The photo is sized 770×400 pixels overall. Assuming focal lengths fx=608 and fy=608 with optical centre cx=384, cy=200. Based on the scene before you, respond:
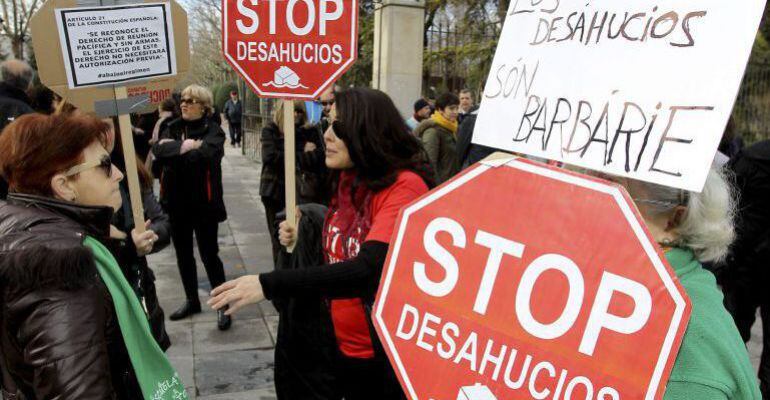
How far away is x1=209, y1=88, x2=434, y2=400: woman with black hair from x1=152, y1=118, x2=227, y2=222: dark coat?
8.02 ft

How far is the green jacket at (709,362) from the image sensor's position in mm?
1208

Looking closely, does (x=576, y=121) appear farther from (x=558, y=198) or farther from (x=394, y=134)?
(x=394, y=134)

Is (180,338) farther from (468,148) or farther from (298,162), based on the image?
(468,148)

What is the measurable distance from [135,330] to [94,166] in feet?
1.73

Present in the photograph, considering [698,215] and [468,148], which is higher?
[698,215]

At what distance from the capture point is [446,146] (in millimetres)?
6285

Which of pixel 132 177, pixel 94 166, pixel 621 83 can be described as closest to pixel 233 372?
pixel 132 177

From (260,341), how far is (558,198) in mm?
3597

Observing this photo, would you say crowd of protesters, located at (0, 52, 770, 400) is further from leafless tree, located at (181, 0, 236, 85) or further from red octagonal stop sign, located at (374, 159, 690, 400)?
leafless tree, located at (181, 0, 236, 85)

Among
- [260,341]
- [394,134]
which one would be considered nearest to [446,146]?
[260,341]

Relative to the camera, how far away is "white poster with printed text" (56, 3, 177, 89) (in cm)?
236

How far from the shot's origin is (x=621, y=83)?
1.22 m

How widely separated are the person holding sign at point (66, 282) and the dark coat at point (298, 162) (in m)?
2.73

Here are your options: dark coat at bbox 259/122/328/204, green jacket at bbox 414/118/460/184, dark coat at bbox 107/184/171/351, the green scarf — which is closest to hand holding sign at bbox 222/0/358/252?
dark coat at bbox 107/184/171/351
